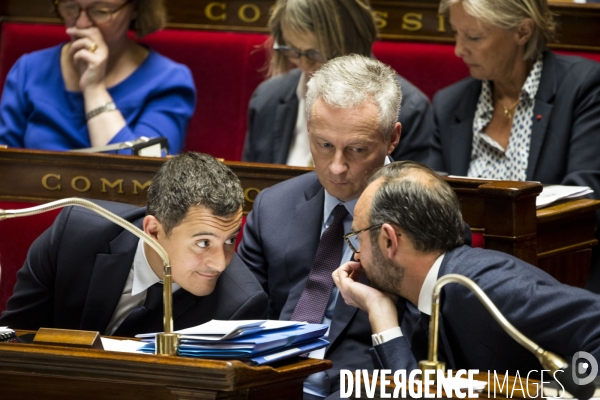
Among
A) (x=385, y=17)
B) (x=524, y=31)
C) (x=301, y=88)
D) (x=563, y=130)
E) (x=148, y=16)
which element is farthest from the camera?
(x=385, y=17)

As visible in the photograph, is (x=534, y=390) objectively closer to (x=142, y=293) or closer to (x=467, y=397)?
(x=467, y=397)

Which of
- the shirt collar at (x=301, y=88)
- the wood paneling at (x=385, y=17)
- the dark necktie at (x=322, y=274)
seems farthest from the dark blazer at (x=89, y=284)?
the wood paneling at (x=385, y=17)

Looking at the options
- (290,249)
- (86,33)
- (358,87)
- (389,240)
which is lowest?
(389,240)

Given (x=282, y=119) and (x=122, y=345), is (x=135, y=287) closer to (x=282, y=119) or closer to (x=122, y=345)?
(x=122, y=345)

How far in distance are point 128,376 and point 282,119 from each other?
6.06 ft

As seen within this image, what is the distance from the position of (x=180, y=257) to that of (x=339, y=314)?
0.40 m

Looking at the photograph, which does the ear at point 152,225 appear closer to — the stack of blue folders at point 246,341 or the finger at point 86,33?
the stack of blue folders at point 246,341

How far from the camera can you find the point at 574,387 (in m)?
1.59

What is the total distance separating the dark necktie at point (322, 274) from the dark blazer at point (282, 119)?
0.81 metres

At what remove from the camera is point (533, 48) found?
3.22m

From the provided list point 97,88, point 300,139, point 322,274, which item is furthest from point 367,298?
point 97,88

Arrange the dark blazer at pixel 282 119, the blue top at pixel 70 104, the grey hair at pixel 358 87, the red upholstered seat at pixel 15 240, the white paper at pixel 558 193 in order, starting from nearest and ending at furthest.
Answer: the grey hair at pixel 358 87
the white paper at pixel 558 193
the red upholstered seat at pixel 15 240
the dark blazer at pixel 282 119
the blue top at pixel 70 104

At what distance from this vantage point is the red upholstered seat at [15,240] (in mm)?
2977

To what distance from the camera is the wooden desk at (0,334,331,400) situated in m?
1.67
